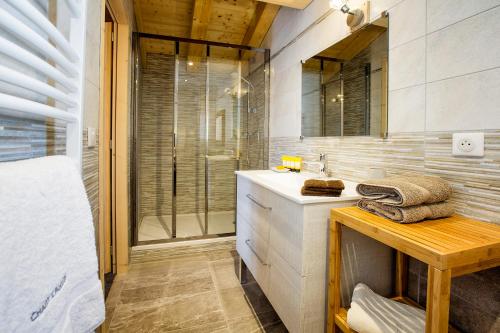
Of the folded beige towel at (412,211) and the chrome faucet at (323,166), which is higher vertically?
the chrome faucet at (323,166)

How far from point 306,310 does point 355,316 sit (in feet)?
0.71

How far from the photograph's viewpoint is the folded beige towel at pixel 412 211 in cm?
90

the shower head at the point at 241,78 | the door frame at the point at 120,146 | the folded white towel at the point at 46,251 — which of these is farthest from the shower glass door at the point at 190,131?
the folded white towel at the point at 46,251

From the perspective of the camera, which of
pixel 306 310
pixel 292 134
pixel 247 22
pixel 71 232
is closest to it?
pixel 71 232

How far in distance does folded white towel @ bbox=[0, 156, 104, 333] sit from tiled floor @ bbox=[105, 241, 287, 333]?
3.43 feet

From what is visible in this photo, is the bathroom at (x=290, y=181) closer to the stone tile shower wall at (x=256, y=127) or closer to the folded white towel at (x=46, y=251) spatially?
the folded white towel at (x=46, y=251)

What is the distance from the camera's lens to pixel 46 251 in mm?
537

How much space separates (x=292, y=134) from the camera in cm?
237

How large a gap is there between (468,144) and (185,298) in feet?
6.10

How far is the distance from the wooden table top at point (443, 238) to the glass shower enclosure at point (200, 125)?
6.72 ft

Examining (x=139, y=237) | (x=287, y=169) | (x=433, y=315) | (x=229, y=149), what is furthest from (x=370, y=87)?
(x=139, y=237)

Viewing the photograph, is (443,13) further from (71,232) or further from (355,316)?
(71,232)

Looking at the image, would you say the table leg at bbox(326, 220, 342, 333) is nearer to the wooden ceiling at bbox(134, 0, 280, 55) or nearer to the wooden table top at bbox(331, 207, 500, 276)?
the wooden table top at bbox(331, 207, 500, 276)

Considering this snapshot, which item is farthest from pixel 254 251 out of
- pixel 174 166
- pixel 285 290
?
pixel 174 166
